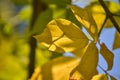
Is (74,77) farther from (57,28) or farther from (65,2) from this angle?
(65,2)

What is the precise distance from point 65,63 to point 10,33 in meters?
0.76

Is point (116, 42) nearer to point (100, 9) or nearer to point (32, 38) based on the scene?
point (100, 9)

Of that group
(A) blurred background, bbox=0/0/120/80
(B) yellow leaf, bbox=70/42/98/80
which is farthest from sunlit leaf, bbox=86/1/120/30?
(B) yellow leaf, bbox=70/42/98/80

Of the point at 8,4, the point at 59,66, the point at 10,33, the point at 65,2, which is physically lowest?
the point at 8,4

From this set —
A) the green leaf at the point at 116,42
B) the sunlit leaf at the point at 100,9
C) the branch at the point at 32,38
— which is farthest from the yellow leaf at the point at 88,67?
the branch at the point at 32,38

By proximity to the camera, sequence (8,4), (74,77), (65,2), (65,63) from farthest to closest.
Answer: (8,4) < (65,2) < (65,63) < (74,77)

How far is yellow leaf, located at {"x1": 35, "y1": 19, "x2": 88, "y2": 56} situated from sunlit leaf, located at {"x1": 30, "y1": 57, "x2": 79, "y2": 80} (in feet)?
0.25

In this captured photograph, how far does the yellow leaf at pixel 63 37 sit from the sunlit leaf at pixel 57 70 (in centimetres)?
8

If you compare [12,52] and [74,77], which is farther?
A: [12,52]

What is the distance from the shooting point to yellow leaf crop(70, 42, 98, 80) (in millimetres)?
840

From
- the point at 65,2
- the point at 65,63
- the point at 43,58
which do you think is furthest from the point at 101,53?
the point at 43,58

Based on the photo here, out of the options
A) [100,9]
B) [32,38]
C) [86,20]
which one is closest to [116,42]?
[86,20]

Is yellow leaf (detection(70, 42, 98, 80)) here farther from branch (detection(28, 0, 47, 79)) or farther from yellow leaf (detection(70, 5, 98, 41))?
branch (detection(28, 0, 47, 79))

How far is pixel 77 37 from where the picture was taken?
875 mm
